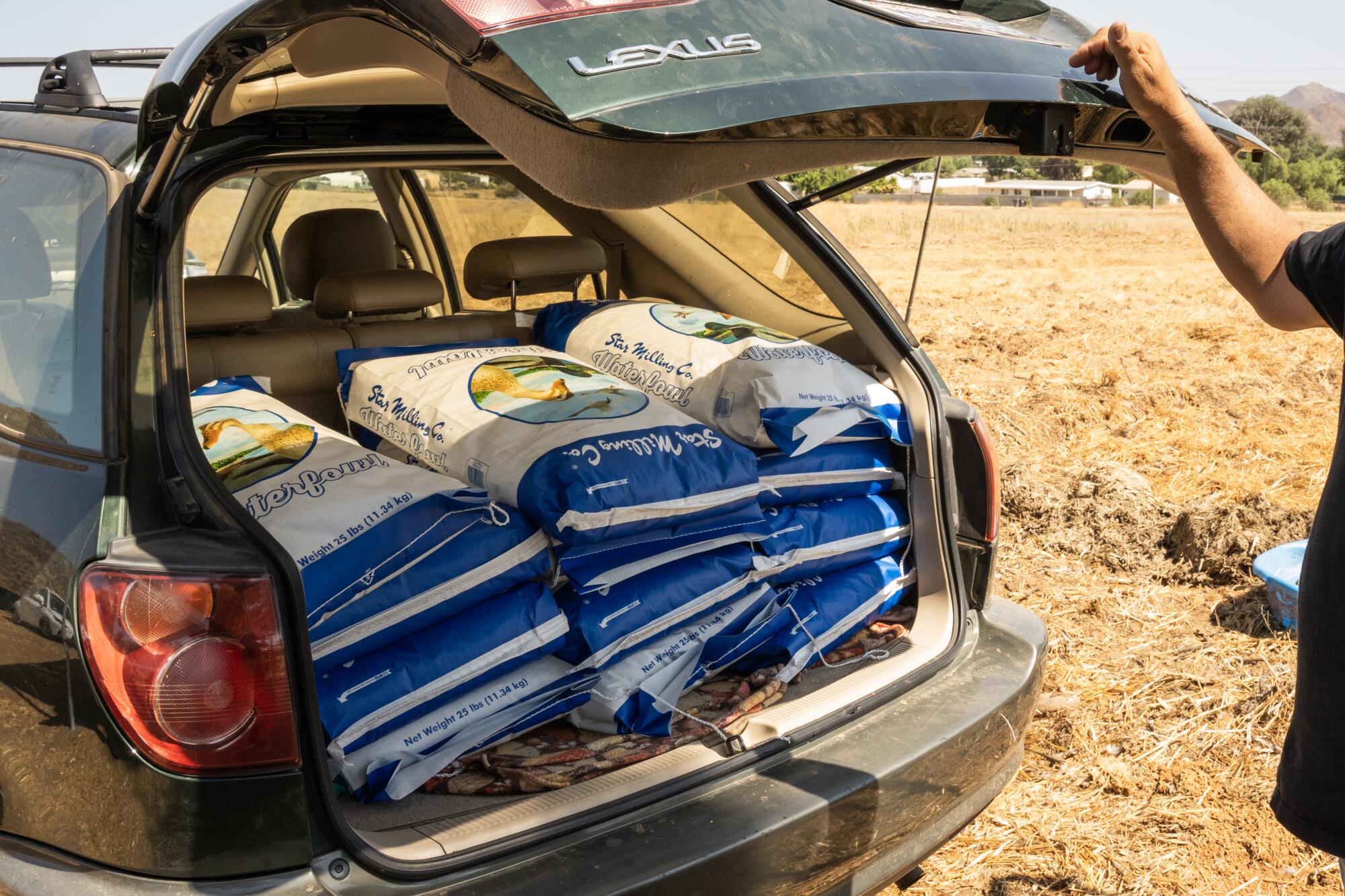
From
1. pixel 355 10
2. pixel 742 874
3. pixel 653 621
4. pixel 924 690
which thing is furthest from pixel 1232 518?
pixel 355 10

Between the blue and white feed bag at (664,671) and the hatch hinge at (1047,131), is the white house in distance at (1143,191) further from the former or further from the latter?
the hatch hinge at (1047,131)

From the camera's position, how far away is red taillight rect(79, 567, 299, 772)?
1.57 metres

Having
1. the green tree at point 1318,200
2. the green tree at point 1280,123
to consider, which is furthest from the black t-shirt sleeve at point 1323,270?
the green tree at point 1280,123

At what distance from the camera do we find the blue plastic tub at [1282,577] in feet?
12.1

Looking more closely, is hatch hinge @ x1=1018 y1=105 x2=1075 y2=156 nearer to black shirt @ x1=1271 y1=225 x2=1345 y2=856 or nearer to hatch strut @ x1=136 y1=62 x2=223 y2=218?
black shirt @ x1=1271 y1=225 x2=1345 y2=856

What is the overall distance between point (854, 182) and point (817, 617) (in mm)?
973

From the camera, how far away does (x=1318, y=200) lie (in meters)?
31.8

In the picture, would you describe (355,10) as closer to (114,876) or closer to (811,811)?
(114,876)

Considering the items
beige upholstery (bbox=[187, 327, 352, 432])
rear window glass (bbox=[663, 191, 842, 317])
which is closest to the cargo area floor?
beige upholstery (bbox=[187, 327, 352, 432])

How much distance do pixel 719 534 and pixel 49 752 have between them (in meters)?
1.36

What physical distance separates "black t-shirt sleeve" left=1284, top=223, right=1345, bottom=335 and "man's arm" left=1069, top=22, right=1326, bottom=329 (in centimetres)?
3

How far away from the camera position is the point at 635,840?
1.80 meters

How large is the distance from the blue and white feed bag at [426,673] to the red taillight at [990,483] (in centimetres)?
108

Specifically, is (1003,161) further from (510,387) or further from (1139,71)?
(1139,71)
